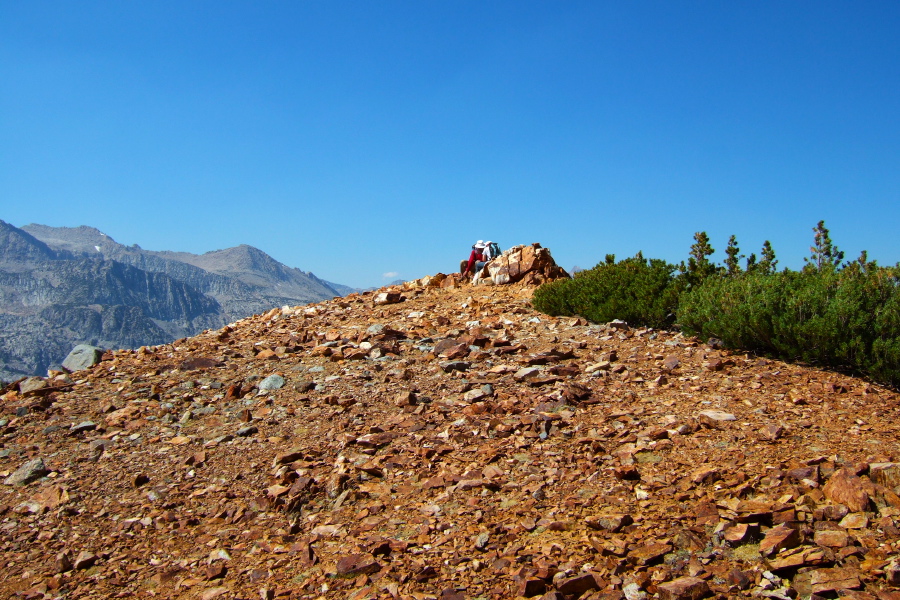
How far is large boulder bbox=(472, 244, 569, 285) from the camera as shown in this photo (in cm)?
1564

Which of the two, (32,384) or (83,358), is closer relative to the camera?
(32,384)

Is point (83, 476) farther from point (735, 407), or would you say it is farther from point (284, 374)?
point (735, 407)

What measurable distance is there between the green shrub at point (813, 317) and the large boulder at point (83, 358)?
11244 millimetres

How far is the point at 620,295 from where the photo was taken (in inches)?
459

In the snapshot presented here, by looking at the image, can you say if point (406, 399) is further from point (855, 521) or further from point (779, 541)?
point (855, 521)

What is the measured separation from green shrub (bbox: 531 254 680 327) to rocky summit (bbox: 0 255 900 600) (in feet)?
3.23

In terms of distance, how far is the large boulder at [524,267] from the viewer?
1564 cm

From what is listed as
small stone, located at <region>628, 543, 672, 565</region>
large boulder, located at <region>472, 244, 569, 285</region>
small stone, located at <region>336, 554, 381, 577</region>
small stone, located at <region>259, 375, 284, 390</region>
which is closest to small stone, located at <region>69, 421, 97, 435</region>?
small stone, located at <region>259, 375, 284, 390</region>

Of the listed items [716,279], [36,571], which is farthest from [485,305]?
[36,571]

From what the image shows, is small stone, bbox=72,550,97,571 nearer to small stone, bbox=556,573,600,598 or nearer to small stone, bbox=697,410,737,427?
small stone, bbox=556,573,600,598

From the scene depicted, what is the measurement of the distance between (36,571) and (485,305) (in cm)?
966

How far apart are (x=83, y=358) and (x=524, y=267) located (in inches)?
409

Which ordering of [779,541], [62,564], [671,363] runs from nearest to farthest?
[779,541] → [62,564] → [671,363]

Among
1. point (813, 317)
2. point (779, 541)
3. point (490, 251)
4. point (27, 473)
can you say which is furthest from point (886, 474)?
point (490, 251)
